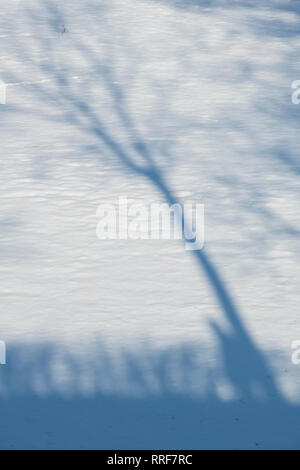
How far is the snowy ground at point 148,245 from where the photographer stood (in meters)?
3.85

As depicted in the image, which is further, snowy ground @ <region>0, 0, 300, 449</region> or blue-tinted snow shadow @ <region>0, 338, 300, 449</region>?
snowy ground @ <region>0, 0, 300, 449</region>

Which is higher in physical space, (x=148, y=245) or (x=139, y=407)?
(x=148, y=245)

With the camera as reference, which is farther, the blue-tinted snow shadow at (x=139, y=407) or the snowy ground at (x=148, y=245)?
the snowy ground at (x=148, y=245)

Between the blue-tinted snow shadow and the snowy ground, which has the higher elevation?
the snowy ground

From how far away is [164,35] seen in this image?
32.6 feet

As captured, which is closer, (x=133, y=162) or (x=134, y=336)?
(x=134, y=336)

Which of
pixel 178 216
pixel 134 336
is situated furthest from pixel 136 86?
pixel 134 336

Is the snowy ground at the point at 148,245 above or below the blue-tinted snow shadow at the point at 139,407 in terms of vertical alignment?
above

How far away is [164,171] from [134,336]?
8.26ft

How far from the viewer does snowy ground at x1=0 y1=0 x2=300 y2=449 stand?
3.85m

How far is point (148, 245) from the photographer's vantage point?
5426 millimetres

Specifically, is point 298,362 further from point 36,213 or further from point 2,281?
point 36,213

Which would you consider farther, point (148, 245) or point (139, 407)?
point (148, 245)

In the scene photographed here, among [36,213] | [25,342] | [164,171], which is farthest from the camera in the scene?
[164,171]
